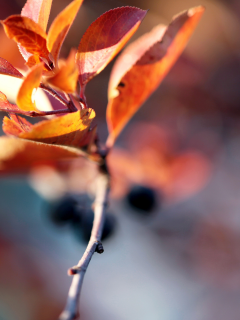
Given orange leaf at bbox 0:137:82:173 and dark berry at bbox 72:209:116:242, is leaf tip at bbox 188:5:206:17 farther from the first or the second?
dark berry at bbox 72:209:116:242

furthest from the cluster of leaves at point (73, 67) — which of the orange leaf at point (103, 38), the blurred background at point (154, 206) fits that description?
the blurred background at point (154, 206)

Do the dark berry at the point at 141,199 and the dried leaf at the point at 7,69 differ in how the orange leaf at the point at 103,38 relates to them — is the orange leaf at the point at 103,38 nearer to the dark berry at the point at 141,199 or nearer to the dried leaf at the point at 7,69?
the dried leaf at the point at 7,69

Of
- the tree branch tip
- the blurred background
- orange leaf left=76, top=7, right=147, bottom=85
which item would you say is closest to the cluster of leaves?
orange leaf left=76, top=7, right=147, bottom=85

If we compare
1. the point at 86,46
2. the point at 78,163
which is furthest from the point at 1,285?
the point at 86,46

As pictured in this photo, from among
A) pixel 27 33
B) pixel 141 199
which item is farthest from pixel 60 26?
pixel 141 199

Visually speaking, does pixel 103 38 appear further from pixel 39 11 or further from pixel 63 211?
pixel 63 211

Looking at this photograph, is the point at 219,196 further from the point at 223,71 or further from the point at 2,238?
the point at 2,238
